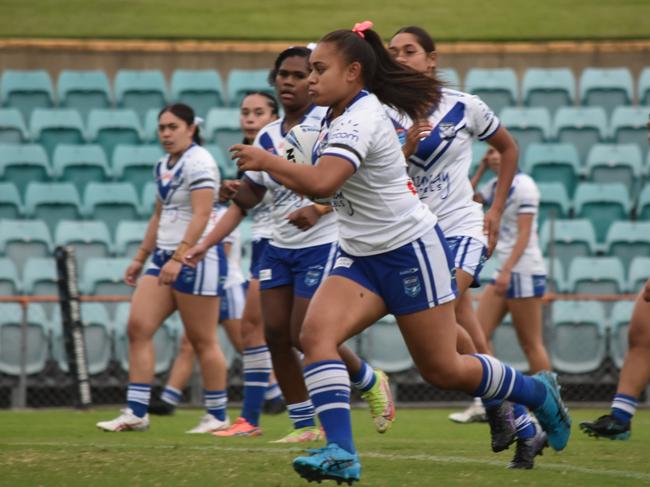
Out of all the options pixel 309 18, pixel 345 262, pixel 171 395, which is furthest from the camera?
pixel 309 18

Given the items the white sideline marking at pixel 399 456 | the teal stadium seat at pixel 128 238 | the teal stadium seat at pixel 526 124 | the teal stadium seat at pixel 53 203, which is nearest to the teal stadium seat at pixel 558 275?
the teal stadium seat at pixel 526 124

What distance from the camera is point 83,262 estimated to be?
520 inches

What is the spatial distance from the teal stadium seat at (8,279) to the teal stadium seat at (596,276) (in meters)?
5.71

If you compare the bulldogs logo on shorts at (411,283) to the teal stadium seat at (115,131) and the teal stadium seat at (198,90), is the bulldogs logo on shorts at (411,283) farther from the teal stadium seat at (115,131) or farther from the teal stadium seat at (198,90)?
the teal stadium seat at (198,90)

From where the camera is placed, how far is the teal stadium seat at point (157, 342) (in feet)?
39.3

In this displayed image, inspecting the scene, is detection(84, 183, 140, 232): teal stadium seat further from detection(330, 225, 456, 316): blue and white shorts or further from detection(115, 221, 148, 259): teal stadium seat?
detection(330, 225, 456, 316): blue and white shorts

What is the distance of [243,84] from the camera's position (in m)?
16.3

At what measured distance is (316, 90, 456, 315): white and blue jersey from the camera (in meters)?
5.35

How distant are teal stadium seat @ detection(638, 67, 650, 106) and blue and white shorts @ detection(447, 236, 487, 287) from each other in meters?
10.0

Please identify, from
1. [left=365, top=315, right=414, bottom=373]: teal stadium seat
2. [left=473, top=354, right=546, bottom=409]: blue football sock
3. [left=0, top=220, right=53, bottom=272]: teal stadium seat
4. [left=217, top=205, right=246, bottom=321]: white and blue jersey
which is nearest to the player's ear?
[left=473, top=354, right=546, bottom=409]: blue football sock

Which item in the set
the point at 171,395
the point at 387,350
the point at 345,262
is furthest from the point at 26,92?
the point at 345,262

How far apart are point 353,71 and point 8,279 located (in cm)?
808

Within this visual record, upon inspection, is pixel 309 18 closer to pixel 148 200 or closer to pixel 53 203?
pixel 148 200

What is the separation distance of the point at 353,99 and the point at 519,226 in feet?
17.5
